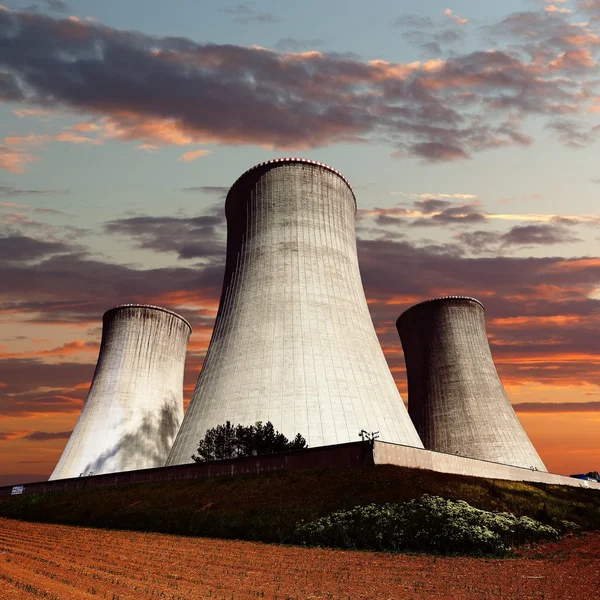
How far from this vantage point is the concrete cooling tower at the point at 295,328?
71.1ft

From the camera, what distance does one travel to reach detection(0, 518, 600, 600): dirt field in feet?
25.8

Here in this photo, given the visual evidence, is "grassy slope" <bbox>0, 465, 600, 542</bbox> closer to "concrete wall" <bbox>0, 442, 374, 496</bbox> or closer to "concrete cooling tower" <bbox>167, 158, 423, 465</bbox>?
"concrete wall" <bbox>0, 442, 374, 496</bbox>

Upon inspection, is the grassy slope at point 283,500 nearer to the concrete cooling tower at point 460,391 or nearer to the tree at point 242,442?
the tree at point 242,442

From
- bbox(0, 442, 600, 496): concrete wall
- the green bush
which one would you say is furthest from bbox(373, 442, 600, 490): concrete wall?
the green bush

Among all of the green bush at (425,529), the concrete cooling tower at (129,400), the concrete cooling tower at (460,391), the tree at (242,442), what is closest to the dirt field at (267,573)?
the green bush at (425,529)

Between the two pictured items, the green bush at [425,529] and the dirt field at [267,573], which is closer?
the dirt field at [267,573]

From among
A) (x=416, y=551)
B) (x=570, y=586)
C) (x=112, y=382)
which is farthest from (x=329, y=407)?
(x=112, y=382)

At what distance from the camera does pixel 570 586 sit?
28.7 ft

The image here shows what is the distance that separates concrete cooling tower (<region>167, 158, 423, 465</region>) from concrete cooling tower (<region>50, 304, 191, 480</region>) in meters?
10.2

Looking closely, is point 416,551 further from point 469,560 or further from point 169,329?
point 169,329

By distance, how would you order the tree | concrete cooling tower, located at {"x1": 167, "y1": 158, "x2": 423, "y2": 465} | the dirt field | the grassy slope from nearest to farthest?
the dirt field < the grassy slope < the tree < concrete cooling tower, located at {"x1": 167, "y1": 158, "x2": 423, "y2": 465}

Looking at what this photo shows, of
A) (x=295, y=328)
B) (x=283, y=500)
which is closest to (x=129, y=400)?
(x=295, y=328)

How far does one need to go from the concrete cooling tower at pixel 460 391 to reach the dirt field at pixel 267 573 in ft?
73.4

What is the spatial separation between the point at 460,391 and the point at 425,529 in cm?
→ 2487
